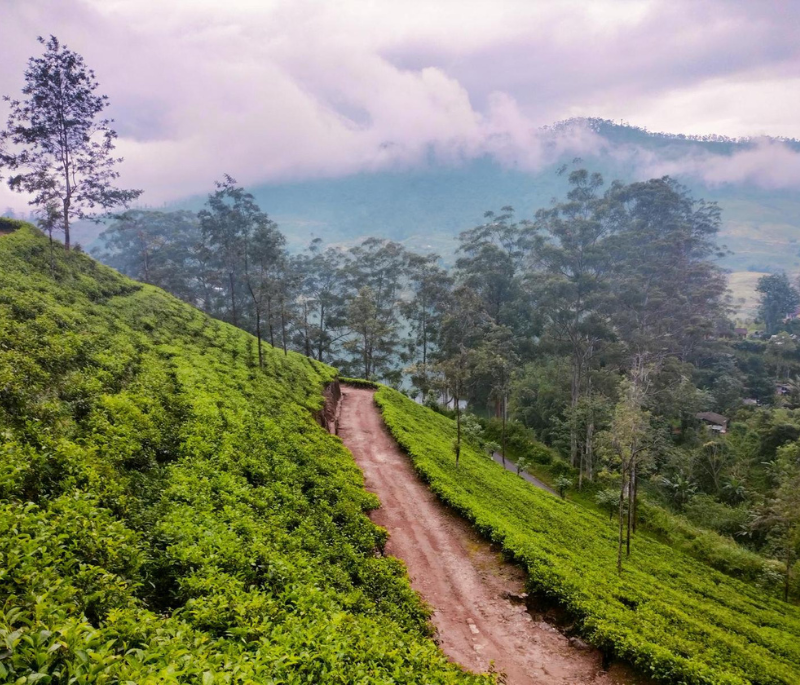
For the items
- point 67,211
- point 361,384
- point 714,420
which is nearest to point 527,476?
point 361,384

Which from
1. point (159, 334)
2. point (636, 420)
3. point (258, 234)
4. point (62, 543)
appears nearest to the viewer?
point (62, 543)

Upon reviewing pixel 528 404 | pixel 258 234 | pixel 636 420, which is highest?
pixel 258 234

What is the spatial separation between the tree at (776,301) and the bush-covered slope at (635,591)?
76.1m

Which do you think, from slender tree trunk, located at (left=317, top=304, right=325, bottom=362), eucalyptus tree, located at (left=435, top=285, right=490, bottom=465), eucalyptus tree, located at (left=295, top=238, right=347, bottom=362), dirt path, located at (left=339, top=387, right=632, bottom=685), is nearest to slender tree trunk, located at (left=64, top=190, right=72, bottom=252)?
eucalyptus tree, located at (left=295, top=238, right=347, bottom=362)

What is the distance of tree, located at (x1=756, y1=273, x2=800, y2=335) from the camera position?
77.3m

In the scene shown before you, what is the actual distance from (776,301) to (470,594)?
95408 mm

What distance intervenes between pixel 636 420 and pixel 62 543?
20.2 m

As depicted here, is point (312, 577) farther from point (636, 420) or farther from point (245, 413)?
point (636, 420)

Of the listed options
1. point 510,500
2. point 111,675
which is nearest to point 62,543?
point 111,675

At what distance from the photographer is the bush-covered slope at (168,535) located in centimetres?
438

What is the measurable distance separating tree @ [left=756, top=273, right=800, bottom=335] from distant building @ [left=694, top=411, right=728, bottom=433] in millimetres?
42909

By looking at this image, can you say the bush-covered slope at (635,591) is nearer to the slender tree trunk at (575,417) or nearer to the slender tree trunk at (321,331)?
the slender tree trunk at (575,417)

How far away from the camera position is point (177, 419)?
516 inches

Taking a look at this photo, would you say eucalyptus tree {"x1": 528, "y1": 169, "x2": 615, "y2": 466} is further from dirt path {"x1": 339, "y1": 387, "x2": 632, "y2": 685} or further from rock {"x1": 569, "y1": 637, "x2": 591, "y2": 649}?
rock {"x1": 569, "y1": 637, "x2": 591, "y2": 649}
